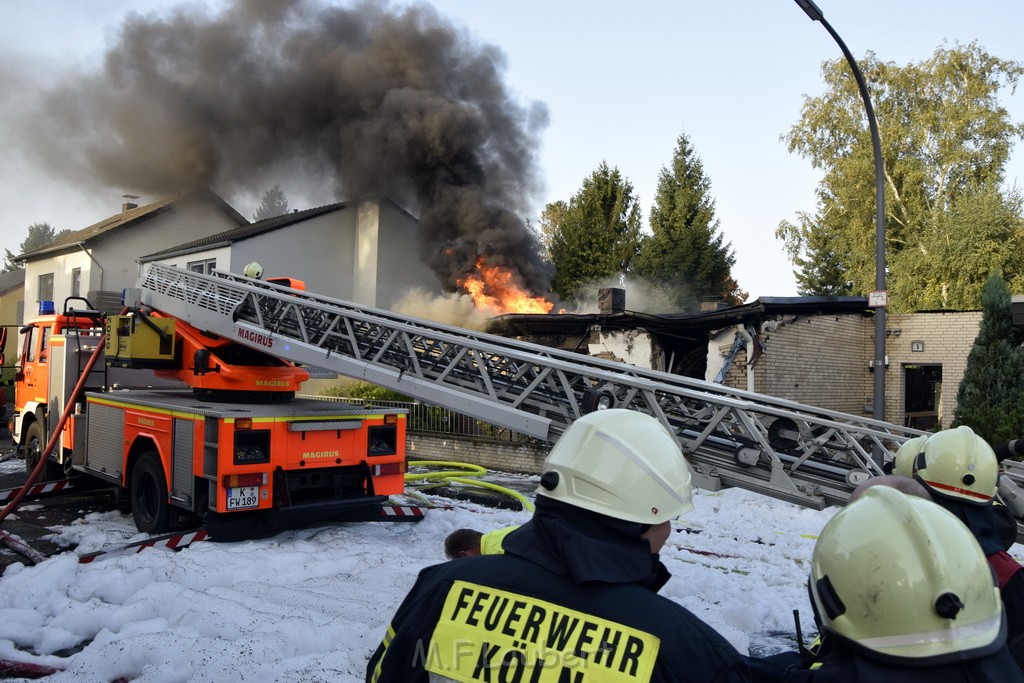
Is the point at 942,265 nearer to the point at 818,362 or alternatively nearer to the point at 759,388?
the point at 818,362

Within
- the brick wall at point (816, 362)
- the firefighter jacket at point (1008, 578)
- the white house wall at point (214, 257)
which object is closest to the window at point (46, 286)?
the white house wall at point (214, 257)

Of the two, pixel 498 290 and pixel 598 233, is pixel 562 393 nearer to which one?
pixel 498 290

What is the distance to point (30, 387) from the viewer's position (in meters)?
9.80

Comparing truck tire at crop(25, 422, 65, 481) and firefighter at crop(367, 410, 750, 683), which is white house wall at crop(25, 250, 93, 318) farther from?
firefighter at crop(367, 410, 750, 683)

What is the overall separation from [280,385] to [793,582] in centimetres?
504

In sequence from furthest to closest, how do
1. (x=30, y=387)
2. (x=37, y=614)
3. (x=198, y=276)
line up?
(x=30, y=387) < (x=198, y=276) < (x=37, y=614)

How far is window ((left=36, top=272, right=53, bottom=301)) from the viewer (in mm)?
28406

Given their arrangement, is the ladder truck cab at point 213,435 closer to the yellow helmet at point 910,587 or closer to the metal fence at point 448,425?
the metal fence at point 448,425

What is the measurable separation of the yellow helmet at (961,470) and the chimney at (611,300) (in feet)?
40.7

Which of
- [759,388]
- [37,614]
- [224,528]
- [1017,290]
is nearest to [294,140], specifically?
[759,388]

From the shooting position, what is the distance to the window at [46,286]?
28.4 metres

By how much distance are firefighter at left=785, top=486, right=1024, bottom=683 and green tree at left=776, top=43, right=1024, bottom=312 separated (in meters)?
25.8

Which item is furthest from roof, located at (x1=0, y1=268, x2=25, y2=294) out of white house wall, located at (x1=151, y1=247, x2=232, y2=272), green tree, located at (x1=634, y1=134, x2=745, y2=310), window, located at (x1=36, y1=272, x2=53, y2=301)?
green tree, located at (x1=634, y1=134, x2=745, y2=310)

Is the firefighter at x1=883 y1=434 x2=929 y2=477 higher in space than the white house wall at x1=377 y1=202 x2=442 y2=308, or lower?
lower
